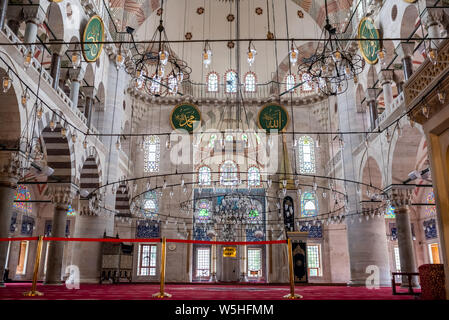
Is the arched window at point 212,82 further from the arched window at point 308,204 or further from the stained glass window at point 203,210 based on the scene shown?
the arched window at point 308,204

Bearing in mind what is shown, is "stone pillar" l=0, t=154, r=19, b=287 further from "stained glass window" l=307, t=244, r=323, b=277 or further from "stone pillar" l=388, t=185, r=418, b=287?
"stained glass window" l=307, t=244, r=323, b=277

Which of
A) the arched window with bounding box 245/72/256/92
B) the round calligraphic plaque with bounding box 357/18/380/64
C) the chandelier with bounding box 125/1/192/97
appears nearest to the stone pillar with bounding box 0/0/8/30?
the chandelier with bounding box 125/1/192/97

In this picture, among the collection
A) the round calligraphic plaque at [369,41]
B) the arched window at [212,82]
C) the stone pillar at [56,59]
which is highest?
the arched window at [212,82]

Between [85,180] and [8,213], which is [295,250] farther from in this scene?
[8,213]

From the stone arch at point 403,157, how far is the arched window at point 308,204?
21.2 ft

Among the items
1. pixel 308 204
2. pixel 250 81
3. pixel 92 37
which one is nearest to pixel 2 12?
pixel 92 37

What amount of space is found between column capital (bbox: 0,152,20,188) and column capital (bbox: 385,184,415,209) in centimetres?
877

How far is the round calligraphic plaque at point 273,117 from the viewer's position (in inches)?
656

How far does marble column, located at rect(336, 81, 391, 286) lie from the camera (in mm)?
11602

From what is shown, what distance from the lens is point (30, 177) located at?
1455 centimetres

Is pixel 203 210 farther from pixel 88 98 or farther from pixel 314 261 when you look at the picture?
pixel 88 98

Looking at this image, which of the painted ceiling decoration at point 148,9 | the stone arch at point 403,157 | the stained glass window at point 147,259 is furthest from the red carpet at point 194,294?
the painted ceiling decoration at point 148,9
